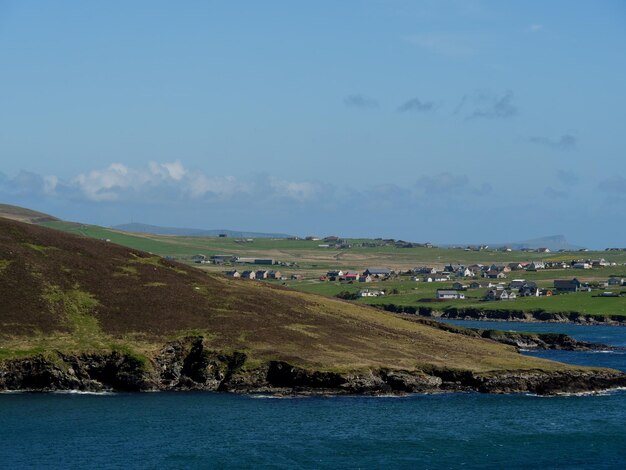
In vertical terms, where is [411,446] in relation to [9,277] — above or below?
below

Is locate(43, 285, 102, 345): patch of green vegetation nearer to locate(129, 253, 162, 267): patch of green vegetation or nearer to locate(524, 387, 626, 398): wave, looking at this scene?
locate(129, 253, 162, 267): patch of green vegetation

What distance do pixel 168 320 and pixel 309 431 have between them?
126ft

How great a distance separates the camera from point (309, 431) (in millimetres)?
85000

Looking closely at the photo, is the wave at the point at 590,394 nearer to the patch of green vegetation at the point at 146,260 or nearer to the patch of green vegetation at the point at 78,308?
the patch of green vegetation at the point at 78,308

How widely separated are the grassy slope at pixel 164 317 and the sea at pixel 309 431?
10.2m

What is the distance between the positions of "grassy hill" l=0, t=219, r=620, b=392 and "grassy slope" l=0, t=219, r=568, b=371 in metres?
0.13

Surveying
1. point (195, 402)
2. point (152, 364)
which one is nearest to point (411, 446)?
point (195, 402)

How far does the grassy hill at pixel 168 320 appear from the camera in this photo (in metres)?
111

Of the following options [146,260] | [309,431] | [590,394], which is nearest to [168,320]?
[146,260]

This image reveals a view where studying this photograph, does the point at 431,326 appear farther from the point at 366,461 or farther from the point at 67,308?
the point at 366,461

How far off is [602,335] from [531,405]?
9641 cm

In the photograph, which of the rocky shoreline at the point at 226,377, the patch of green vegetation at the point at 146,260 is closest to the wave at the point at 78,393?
the rocky shoreline at the point at 226,377

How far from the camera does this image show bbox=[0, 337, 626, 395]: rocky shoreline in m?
104

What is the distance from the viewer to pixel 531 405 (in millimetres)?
100188
